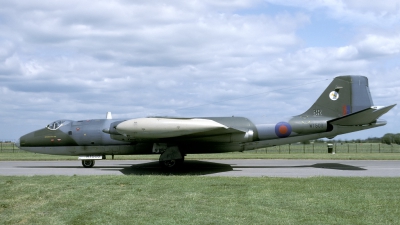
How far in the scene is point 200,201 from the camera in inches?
373

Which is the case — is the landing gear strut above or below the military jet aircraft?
below

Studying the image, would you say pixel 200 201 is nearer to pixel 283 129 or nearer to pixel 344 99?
pixel 283 129

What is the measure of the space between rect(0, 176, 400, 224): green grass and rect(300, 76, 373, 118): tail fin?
6.56 m

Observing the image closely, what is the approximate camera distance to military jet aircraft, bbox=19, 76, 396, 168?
18.8m

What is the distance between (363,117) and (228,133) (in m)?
6.56

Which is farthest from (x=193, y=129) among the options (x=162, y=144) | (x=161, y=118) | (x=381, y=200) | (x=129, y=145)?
(x=381, y=200)

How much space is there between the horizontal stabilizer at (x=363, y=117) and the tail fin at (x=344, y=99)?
1.79 ft

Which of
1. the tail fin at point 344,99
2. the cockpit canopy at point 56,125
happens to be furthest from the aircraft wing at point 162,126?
the tail fin at point 344,99

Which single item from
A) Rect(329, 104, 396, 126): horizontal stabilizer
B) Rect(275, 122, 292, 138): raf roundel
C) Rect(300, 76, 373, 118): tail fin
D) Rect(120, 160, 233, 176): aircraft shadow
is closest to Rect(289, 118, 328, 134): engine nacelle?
Rect(275, 122, 292, 138): raf roundel

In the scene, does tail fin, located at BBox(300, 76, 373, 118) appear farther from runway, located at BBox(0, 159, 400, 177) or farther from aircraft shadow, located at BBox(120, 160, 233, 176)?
aircraft shadow, located at BBox(120, 160, 233, 176)

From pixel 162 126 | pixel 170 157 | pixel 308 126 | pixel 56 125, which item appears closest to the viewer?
pixel 162 126

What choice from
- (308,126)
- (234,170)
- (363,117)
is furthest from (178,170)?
(363,117)

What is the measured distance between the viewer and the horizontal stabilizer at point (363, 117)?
1773 cm

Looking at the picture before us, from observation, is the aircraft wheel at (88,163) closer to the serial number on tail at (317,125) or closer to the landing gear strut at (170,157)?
the landing gear strut at (170,157)
